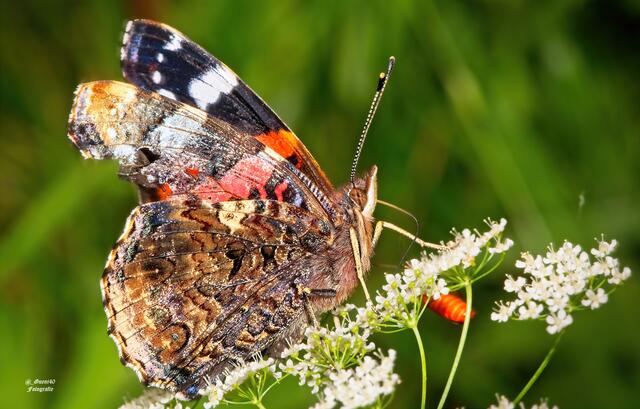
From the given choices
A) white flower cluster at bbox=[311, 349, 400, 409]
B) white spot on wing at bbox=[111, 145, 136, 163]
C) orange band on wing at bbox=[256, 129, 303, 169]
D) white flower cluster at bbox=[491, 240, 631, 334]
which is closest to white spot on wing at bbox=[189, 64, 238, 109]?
orange band on wing at bbox=[256, 129, 303, 169]

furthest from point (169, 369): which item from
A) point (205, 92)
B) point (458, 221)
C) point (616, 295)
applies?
point (616, 295)

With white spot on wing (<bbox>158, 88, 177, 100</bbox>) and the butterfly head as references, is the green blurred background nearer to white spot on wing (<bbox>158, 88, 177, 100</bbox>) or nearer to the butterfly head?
the butterfly head

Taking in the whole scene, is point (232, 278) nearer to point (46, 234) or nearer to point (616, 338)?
point (46, 234)

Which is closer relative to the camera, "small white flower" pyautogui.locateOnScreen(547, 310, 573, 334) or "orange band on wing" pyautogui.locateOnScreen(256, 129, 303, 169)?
"small white flower" pyautogui.locateOnScreen(547, 310, 573, 334)

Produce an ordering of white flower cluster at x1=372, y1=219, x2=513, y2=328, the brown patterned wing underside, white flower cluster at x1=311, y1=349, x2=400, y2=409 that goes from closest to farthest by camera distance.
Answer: white flower cluster at x1=311, y1=349, x2=400, y2=409
white flower cluster at x1=372, y1=219, x2=513, y2=328
the brown patterned wing underside

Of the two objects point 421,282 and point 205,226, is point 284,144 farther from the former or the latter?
point 421,282

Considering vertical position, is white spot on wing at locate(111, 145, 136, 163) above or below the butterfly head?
below

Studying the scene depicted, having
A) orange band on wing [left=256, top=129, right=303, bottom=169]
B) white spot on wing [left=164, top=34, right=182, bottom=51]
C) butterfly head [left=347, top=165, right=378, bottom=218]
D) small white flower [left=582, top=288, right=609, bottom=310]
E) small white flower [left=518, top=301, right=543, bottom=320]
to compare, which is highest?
white spot on wing [left=164, top=34, right=182, bottom=51]

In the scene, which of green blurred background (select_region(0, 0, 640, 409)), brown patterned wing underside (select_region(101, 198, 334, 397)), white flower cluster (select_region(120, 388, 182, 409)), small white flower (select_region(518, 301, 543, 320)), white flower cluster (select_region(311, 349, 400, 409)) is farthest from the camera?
green blurred background (select_region(0, 0, 640, 409))

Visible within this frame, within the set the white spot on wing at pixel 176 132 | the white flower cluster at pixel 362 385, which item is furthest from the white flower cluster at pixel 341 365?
the white spot on wing at pixel 176 132
